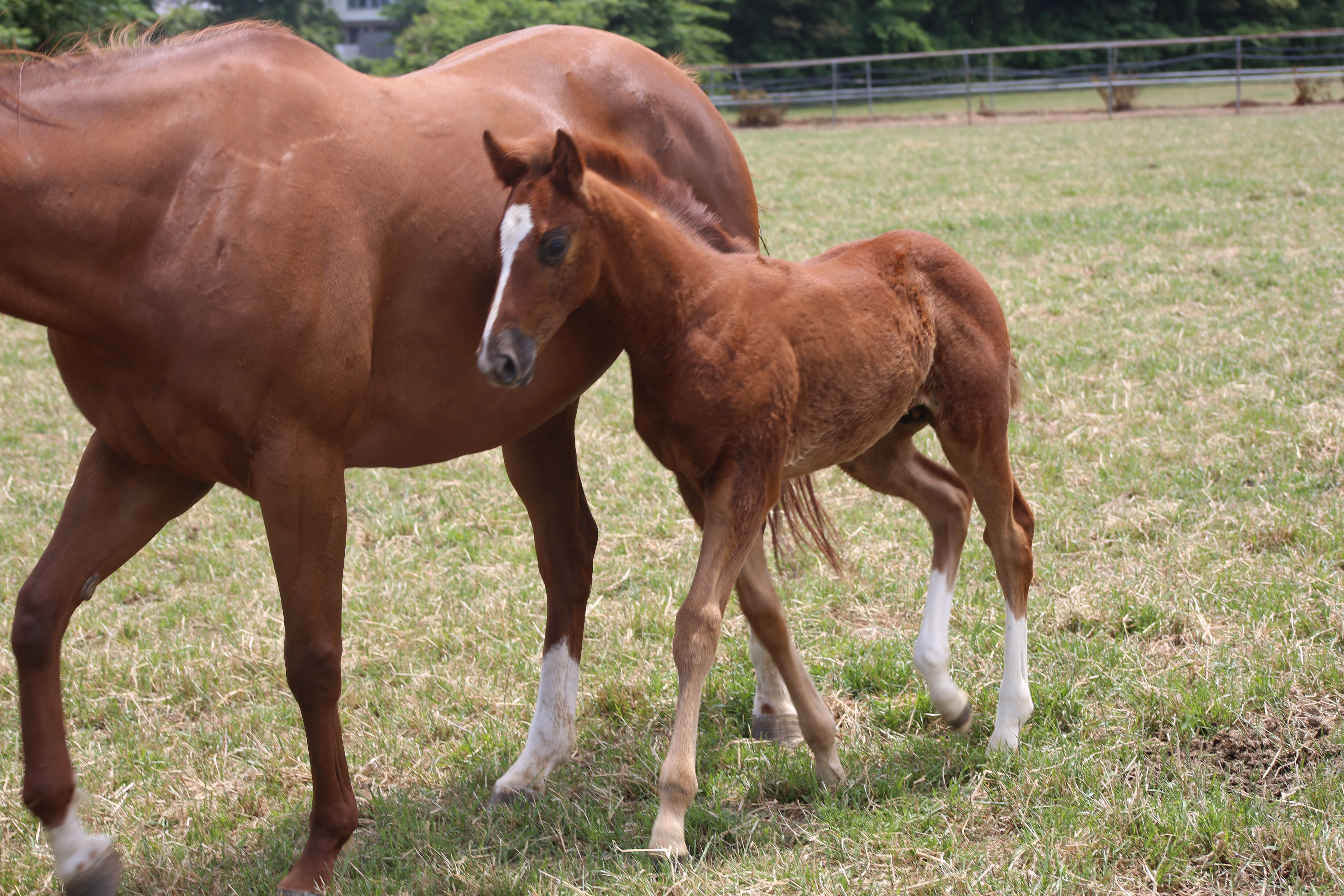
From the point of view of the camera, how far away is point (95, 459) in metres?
2.56

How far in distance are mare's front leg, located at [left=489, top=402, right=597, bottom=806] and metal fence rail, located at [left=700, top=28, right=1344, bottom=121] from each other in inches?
861

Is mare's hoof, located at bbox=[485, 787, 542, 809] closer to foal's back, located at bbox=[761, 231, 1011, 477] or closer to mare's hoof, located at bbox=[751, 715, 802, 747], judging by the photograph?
mare's hoof, located at bbox=[751, 715, 802, 747]

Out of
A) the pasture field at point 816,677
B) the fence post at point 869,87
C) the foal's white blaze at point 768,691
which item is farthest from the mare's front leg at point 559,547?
the fence post at point 869,87

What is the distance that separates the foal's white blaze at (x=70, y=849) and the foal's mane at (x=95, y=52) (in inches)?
59.3

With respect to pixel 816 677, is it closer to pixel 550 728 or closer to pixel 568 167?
pixel 550 728

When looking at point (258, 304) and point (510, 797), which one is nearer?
point (258, 304)

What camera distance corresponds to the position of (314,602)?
242 cm

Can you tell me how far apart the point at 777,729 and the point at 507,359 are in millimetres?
1440

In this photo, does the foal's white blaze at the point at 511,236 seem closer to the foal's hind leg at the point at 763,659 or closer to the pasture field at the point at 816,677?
the foal's hind leg at the point at 763,659

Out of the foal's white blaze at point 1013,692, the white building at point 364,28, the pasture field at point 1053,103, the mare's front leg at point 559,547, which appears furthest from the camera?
the white building at point 364,28

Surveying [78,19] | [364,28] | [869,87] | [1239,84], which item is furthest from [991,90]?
[364,28]

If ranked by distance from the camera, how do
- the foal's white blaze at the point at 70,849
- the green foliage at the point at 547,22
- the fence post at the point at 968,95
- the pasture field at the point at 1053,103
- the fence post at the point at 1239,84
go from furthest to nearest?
the green foliage at the point at 547,22 → the pasture field at the point at 1053,103 → the fence post at the point at 968,95 → the fence post at the point at 1239,84 → the foal's white blaze at the point at 70,849

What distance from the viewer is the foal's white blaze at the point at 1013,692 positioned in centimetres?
287

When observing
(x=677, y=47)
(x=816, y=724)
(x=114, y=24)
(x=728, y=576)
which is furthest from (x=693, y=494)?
(x=677, y=47)
